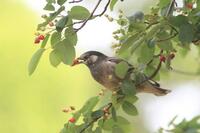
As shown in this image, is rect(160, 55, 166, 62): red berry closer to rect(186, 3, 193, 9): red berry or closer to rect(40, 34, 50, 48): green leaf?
rect(186, 3, 193, 9): red berry

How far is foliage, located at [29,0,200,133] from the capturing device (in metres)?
1.17

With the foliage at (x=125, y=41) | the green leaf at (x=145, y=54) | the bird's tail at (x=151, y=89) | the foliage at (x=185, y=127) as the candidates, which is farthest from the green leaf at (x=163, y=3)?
→ the foliage at (x=185, y=127)

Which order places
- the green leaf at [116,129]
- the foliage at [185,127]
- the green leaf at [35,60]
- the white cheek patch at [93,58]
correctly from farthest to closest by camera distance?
the white cheek patch at [93,58] → the foliage at [185,127] → the green leaf at [116,129] → the green leaf at [35,60]

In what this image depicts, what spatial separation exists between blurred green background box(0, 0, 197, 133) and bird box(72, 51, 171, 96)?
70.0 inches

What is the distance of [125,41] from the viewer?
1.18m

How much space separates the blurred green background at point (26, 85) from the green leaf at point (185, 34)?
2.27 meters

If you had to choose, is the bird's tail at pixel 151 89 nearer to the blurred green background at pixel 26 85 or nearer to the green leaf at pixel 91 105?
the green leaf at pixel 91 105

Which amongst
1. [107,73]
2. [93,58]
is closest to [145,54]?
[107,73]

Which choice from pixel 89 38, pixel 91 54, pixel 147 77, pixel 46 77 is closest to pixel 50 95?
pixel 46 77

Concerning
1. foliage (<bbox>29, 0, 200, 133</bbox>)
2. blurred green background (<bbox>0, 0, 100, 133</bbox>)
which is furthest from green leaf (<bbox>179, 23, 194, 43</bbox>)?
blurred green background (<bbox>0, 0, 100, 133</bbox>)

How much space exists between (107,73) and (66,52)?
31 cm

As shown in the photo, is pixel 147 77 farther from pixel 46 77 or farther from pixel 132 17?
pixel 46 77

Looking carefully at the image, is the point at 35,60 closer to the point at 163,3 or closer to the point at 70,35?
the point at 70,35

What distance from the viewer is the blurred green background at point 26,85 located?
136 inches
